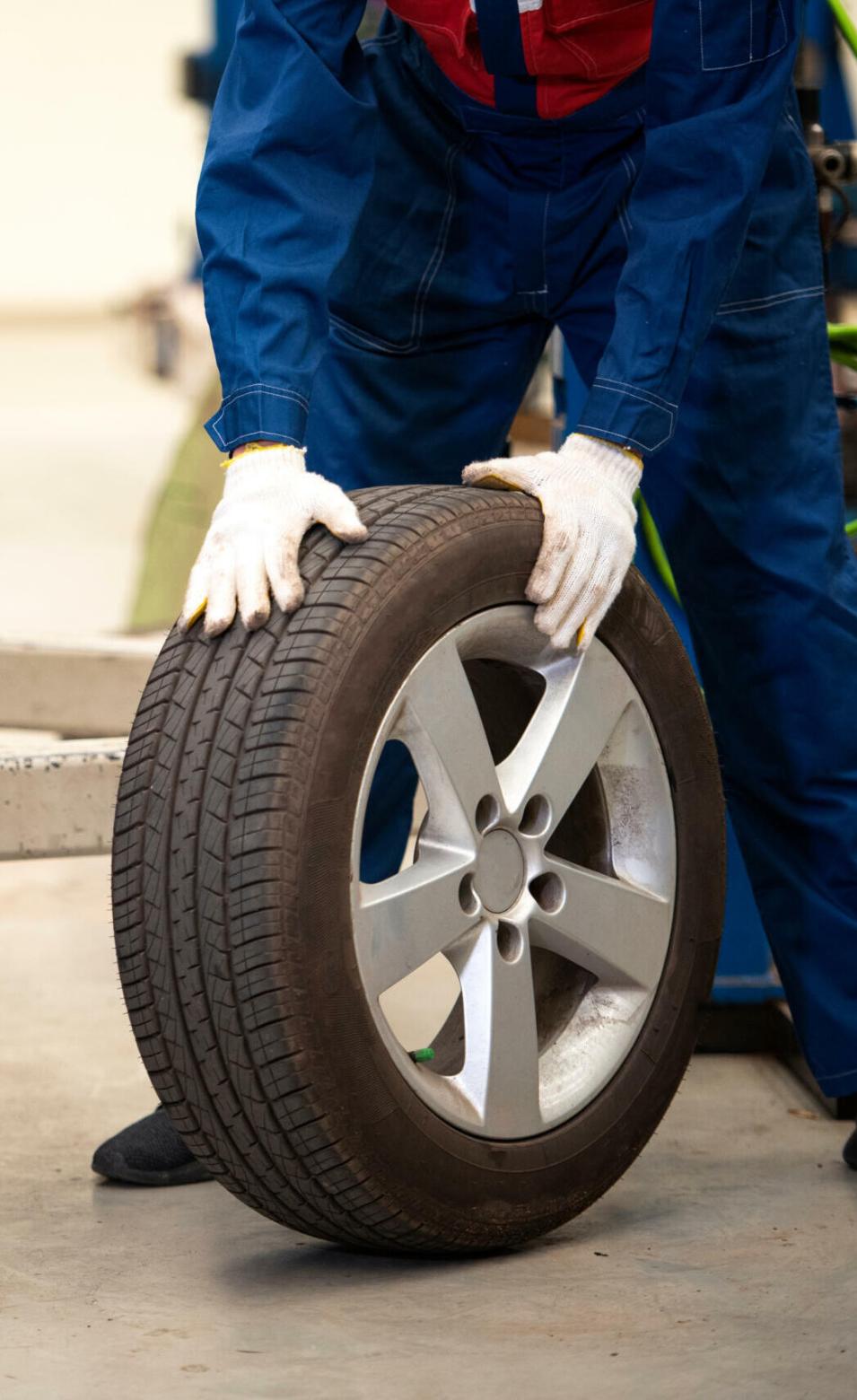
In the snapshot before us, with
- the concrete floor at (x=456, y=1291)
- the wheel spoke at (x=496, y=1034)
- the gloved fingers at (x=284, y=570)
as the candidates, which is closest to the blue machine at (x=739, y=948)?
the concrete floor at (x=456, y=1291)

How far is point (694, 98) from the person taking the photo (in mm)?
1520

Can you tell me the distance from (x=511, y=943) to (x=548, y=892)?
0.08 meters

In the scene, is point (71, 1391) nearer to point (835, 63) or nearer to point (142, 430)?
point (835, 63)

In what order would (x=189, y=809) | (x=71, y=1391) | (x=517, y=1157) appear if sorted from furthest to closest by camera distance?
(x=517, y=1157), (x=189, y=809), (x=71, y=1391)

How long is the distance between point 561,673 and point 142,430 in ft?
38.0

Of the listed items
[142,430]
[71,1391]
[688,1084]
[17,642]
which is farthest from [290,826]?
[142,430]

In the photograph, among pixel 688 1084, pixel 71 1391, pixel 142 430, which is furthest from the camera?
pixel 142 430

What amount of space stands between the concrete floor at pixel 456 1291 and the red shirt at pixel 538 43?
113 cm

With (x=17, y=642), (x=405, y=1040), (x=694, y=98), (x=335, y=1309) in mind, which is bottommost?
(x=405, y=1040)

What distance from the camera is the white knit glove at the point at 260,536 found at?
1404mm

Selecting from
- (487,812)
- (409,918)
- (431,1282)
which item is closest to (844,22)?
(487,812)

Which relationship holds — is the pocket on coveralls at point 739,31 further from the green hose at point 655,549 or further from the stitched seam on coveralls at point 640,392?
the green hose at point 655,549

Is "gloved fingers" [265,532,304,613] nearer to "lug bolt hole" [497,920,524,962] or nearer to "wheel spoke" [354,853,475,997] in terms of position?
"wheel spoke" [354,853,475,997]

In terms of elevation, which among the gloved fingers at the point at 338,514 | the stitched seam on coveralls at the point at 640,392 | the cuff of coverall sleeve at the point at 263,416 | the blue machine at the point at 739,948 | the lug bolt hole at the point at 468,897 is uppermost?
the stitched seam on coveralls at the point at 640,392
